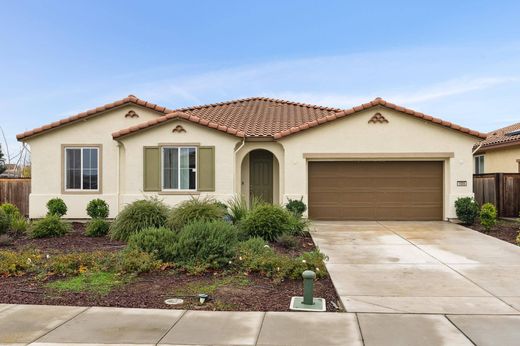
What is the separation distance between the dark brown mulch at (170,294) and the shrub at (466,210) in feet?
30.6

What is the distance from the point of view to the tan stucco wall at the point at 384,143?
16031mm

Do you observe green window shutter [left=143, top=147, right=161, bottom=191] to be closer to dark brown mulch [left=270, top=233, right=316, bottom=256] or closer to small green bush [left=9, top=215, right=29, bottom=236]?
small green bush [left=9, top=215, right=29, bottom=236]

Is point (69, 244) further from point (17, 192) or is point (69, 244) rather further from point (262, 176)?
point (17, 192)

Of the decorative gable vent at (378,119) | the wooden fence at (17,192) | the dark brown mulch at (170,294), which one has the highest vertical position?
the decorative gable vent at (378,119)

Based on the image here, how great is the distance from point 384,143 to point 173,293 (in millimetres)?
11265

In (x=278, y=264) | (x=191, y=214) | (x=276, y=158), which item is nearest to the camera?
(x=278, y=264)

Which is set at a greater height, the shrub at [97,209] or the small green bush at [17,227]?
the shrub at [97,209]

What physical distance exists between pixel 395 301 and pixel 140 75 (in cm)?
1713

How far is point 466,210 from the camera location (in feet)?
49.8

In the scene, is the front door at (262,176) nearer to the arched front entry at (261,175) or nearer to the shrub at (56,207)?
the arched front entry at (261,175)

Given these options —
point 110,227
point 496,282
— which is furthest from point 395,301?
point 110,227

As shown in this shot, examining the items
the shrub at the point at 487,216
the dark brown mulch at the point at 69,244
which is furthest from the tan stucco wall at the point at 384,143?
the dark brown mulch at the point at 69,244

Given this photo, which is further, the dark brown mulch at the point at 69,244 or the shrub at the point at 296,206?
the shrub at the point at 296,206

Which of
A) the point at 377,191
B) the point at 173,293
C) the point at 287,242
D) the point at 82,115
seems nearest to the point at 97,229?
the point at 82,115
